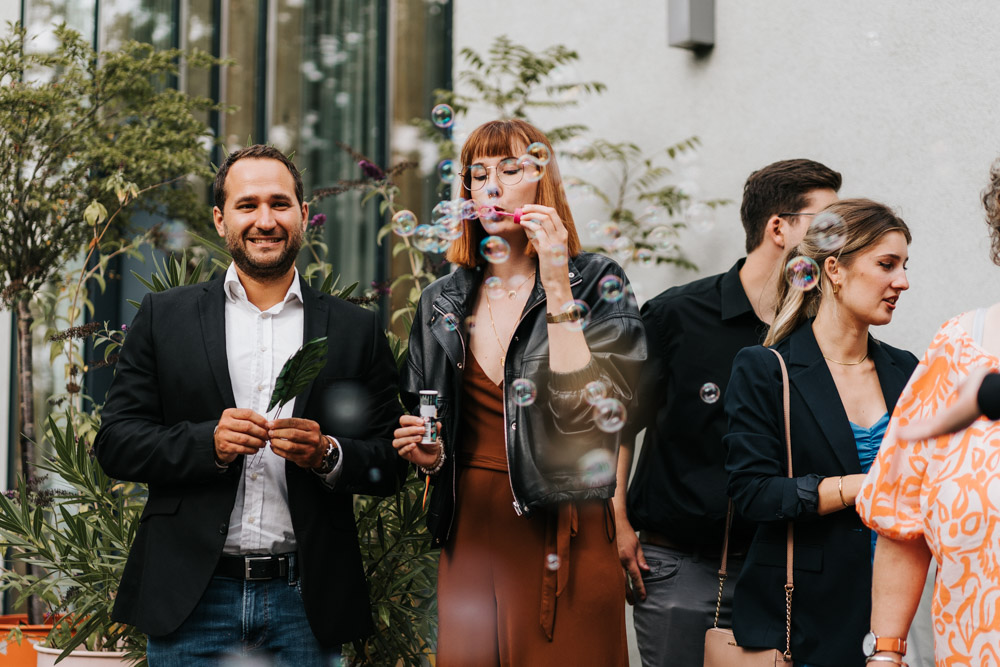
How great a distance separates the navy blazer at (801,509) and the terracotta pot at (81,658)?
266 cm

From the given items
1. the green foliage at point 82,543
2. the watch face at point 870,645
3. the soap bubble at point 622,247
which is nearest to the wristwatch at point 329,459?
the watch face at point 870,645

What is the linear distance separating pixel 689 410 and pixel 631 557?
0.50 metres

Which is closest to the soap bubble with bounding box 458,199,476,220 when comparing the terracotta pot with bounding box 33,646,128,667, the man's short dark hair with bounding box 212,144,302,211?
the man's short dark hair with bounding box 212,144,302,211

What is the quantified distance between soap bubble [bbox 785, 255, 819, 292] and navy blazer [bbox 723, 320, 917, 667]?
0.52 ft

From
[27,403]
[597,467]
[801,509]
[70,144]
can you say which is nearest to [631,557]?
[597,467]

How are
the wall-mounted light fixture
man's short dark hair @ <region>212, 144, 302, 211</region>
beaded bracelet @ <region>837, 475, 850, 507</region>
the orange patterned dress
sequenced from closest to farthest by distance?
1. the orange patterned dress
2. beaded bracelet @ <region>837, 475, 850, 507</region>
3. man's short dark hair @ <region>212, 144, 302, 211</region>
4. the wall-mounted light fixture

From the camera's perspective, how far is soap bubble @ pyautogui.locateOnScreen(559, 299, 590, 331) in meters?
2.77

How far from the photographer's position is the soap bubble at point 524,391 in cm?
272

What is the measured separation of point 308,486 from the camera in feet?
9.37

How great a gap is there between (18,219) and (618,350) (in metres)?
4.04

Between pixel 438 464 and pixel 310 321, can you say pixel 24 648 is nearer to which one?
pixel 310 321

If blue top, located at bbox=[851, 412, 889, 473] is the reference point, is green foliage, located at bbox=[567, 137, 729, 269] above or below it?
above

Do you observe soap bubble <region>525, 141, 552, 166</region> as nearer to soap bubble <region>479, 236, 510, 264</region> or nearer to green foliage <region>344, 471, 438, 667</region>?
soap bubble <region>479, 236, 510, 264</region>

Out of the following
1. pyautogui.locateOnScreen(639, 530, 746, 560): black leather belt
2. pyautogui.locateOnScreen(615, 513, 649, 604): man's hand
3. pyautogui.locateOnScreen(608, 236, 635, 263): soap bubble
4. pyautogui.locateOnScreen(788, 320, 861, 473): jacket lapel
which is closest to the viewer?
pyautogui.locateOnScreen(788, 320, 861, 473): jacket lapel
